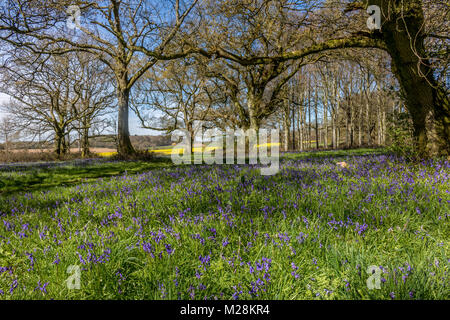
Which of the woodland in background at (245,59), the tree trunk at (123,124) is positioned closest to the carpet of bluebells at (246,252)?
the woodland in background at (245,59)

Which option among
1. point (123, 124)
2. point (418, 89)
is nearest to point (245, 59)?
point (418, 89)

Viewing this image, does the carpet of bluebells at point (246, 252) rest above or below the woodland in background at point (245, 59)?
below

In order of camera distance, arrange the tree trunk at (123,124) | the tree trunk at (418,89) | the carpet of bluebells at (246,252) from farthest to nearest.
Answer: the tree trunk at (123,124)
the tree trunk at (418,89)
the carpet of bluebells at (246,252)

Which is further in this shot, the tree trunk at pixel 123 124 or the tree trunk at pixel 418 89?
the tree trunk at pixel 123 124

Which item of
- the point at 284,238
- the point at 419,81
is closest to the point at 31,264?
the point at 284,238

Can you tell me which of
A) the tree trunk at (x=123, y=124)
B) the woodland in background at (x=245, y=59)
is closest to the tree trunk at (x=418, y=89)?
the woodland in background at (x=245, y=59)

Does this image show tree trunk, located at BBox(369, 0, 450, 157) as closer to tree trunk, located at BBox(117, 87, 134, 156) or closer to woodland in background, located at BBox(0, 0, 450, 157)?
woodland in background, located at BBox(0, 0, 450, 157)

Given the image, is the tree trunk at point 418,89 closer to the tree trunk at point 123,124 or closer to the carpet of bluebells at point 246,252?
the carpet of bluebells at point 246,252

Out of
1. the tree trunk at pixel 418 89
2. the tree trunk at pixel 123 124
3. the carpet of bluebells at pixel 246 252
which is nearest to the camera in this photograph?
the carpet of bluebells at pixel 246 252

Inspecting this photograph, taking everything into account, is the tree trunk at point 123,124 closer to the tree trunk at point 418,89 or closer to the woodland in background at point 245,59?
the woodland in background at point 245,59

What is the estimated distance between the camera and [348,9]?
25.3 feet
